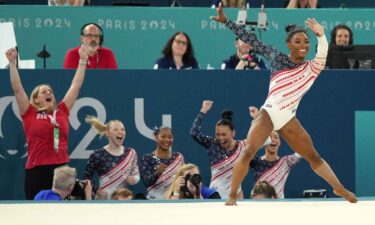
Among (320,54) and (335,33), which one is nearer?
(320,54)

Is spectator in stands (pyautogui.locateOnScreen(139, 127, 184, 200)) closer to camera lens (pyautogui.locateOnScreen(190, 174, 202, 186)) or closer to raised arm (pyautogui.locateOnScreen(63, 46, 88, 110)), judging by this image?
camera lens (pyautogui.locateOnScreen(190, 174, 202, 186))

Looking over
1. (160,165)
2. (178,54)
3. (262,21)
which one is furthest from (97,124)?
(262,21)

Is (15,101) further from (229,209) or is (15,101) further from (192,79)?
(229,209)

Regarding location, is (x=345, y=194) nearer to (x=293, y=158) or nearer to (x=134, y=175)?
(x=293, y=158)

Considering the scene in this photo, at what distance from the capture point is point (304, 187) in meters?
10.8

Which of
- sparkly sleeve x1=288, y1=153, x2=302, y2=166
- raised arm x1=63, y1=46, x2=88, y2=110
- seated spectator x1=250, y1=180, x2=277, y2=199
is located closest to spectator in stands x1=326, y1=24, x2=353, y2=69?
sparkly sleeve x1=288, y1=153, x2=302, y2=166

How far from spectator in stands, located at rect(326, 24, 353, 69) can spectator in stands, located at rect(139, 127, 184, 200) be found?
179cm

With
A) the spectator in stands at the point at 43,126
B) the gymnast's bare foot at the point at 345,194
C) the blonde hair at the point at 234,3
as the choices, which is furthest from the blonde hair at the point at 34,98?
the blonde hair at the point at 234,3

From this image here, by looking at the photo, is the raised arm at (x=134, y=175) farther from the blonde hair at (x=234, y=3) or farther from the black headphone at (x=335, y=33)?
the blonde hair at (x=234, y=3)

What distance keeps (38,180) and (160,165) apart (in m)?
1.10

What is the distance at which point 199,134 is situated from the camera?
34.6 ft

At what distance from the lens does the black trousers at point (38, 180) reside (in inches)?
394

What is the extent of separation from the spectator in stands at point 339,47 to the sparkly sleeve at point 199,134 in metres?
1.46

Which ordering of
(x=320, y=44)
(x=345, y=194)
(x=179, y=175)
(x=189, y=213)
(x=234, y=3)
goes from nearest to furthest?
(x=189, y=213) < (x=320, y=44) < (x=345, y=194) < (x=179, y=175) < (x=234, y=3)
